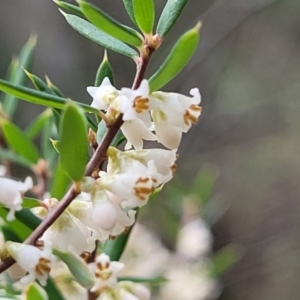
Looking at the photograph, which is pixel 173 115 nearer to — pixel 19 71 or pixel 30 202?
pixel 30 202

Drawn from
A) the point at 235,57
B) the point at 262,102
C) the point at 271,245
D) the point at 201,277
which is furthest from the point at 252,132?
the point at 201,277

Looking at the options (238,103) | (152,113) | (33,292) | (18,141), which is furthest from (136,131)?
(238,103)

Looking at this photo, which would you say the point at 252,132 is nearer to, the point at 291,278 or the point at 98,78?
the point at 291,278

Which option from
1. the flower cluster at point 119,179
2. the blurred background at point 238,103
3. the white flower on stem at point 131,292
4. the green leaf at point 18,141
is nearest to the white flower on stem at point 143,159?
the flower cluster at point 119,179

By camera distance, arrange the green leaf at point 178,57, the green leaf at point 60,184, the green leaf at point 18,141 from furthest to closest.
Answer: the green leaf at point 18,141 → the green leaf at point 60,184 → the green leaf at point 178,57

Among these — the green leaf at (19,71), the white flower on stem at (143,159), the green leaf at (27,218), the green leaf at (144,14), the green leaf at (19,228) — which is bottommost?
the green leaf at (19,228)

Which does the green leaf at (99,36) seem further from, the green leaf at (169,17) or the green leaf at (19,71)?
the green leaf at (19,71)

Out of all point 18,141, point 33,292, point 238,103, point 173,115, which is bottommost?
point 33,292
